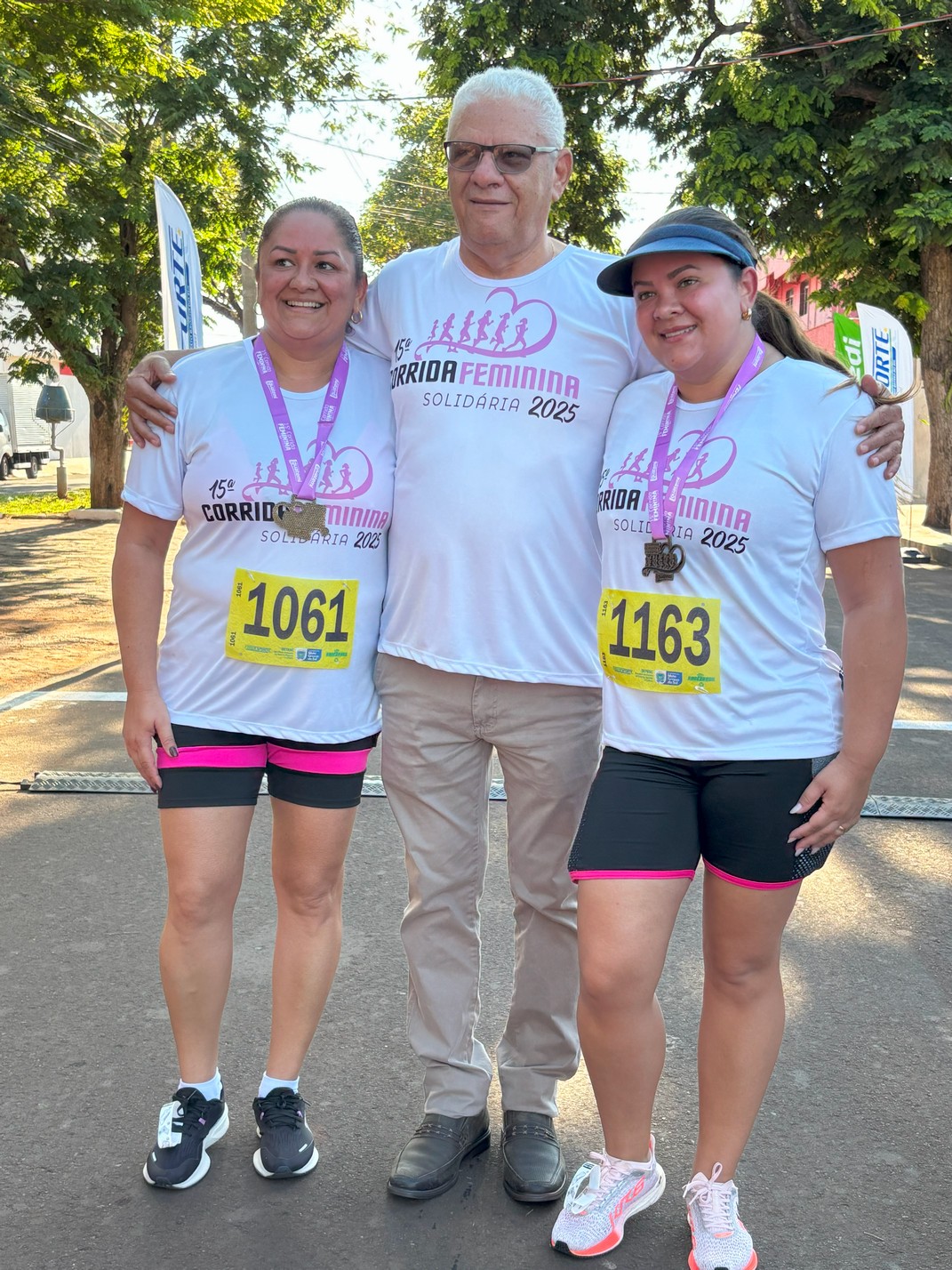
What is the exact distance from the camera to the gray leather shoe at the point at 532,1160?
2.85m

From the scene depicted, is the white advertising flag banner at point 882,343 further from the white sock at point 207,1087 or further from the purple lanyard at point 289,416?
the white sock at point 207,1087

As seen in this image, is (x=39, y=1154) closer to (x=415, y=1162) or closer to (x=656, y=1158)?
(x=415, y=1162)

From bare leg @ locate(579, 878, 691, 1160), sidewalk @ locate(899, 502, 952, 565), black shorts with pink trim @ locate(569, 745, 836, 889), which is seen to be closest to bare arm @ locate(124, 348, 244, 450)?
black shorts with pink trim @ locate(569, 745, 836, 889)

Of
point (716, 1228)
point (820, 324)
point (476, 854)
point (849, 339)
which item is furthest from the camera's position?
point (820, 324)

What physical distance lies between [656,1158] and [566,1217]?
1.30ft

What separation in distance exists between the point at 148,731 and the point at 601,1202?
1.34 m

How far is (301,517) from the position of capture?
2850 mm

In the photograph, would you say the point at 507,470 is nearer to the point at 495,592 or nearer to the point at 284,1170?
the point at 495,592

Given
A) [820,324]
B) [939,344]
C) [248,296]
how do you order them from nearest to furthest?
[939,344] → [248,296] → [820,324]

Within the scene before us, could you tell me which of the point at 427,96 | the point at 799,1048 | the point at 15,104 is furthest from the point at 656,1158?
the point at 427,96

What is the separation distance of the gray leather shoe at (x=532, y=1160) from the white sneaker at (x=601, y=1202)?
0.36 feet

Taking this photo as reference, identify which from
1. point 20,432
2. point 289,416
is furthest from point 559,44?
point 20,432

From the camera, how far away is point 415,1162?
114 inches

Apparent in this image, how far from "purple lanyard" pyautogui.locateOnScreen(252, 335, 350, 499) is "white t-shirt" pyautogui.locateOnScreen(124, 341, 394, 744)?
1cm
